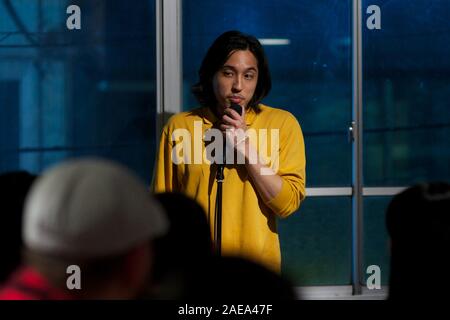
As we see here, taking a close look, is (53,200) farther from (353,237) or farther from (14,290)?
(353,237)

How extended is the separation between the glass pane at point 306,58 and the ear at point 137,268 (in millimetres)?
3892

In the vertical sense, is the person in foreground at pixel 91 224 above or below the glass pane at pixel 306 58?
below

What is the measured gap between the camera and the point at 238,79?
12.0 ft

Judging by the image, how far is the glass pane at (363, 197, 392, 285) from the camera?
18.2 feet

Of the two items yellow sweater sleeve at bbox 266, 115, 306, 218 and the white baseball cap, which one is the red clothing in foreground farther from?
yellow sweater sleeve at bbox 266, 115, 306, 218

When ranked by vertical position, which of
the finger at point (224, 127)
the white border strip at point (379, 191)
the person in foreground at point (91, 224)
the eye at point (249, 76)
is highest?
the eye at point (249, 76)

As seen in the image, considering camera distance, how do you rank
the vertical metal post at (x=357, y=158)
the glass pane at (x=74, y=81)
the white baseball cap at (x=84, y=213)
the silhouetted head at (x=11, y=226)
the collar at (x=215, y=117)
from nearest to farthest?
the white baseball cap at (x=84, y=213) < the silhouetted head at (x=11, y=226) < the collar at (x=215, y=117) < the glass pane at (x=74, y=81) < the vertical metal post at (x=357, y=158)

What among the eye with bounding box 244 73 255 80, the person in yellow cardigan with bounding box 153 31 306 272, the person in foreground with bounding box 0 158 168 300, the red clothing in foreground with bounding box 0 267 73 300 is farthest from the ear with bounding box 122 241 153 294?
the eye with bounding box 244 73 255 80

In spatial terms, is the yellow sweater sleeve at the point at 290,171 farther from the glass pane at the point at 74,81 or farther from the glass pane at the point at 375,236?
the glass pane at the point at 375,236

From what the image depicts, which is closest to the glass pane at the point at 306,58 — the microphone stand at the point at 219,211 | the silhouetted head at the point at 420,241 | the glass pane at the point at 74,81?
the glass pane at the point at 74,81

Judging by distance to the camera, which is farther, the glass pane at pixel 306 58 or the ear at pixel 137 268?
the glass pane at pixel 306 58

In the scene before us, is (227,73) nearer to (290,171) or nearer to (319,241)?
(290,171)

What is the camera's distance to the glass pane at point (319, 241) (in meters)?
5.46

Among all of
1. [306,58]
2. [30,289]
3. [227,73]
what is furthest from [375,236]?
[30,289]
